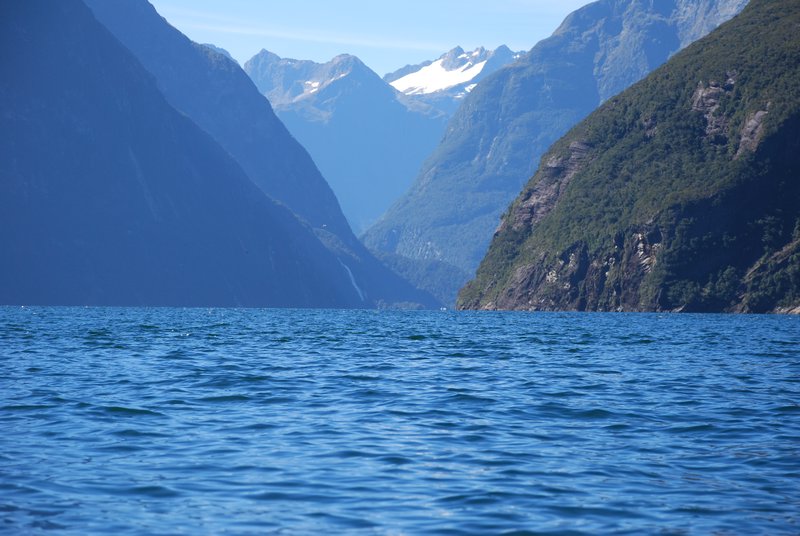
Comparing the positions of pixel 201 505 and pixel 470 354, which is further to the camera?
pixel 470 354

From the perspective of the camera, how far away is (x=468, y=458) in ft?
74.6

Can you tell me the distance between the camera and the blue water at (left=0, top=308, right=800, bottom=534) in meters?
17.5

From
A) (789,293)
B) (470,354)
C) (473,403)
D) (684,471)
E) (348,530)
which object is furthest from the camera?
(789,293)

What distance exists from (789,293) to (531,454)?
574 feet

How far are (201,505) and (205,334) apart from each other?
6102cm

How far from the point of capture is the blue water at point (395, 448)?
17.5 metres

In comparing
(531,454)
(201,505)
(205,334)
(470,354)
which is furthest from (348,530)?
(205,334)

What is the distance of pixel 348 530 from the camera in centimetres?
1652

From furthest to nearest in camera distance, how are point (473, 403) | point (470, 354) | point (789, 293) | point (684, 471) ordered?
point (789, 293)
point (470, 354)
point (473, 403)
point (684, 471)

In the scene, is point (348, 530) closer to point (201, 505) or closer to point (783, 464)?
point (201, 505)

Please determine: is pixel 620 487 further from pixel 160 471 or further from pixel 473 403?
pixel 473 403

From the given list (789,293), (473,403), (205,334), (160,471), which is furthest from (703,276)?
(160,471)

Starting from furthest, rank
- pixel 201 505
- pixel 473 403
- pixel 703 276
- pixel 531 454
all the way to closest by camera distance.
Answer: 1. pixel 703 276
2. pixel 473 403
3. pixel 531 454
4. pixel 201 505

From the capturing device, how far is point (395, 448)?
→ 23828mm
